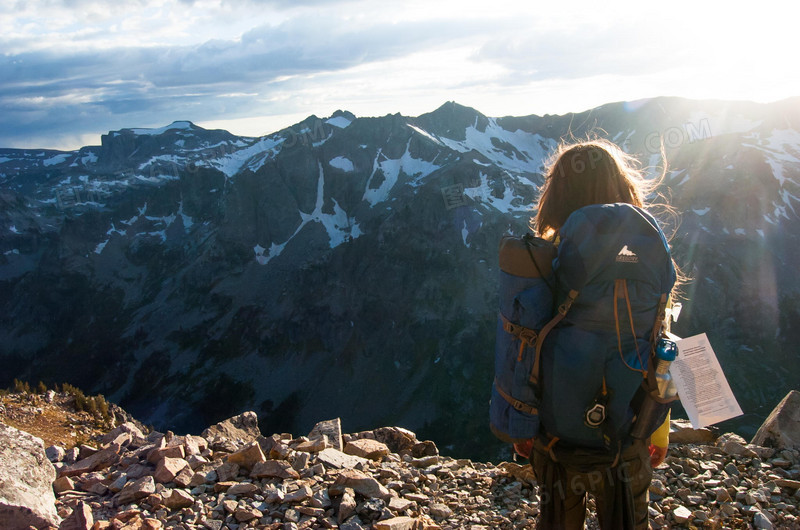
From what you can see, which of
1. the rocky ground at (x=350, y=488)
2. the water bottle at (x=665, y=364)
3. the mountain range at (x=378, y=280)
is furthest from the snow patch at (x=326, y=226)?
the water bottle at (x=665, y=364)

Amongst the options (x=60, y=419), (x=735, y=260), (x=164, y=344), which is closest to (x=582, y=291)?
(x=60, y=419)

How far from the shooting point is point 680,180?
406 feet

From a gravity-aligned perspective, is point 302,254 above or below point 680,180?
below

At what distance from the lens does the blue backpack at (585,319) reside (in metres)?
3.71

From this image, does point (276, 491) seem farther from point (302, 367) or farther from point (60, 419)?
point (302, 367)

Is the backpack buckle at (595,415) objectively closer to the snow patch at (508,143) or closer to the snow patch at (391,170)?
the snow patch at (391,170)

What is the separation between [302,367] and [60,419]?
11110 cm

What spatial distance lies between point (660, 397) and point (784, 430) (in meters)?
6.95

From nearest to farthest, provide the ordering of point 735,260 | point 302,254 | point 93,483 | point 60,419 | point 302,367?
1. point 93,483
2. point 60,419
3. point 735,260
4. point 302,367
5. point 302,254

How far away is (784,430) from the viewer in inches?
342

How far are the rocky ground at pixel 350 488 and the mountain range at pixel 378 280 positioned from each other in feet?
185

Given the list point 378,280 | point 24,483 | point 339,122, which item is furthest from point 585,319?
point 339,122

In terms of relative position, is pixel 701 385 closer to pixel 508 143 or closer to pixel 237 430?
pixel 237 430

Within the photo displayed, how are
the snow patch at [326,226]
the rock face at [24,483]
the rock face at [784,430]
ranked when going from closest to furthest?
the rock face at [24,483], the rock face at [784,430], the snow patch at [326,226]
